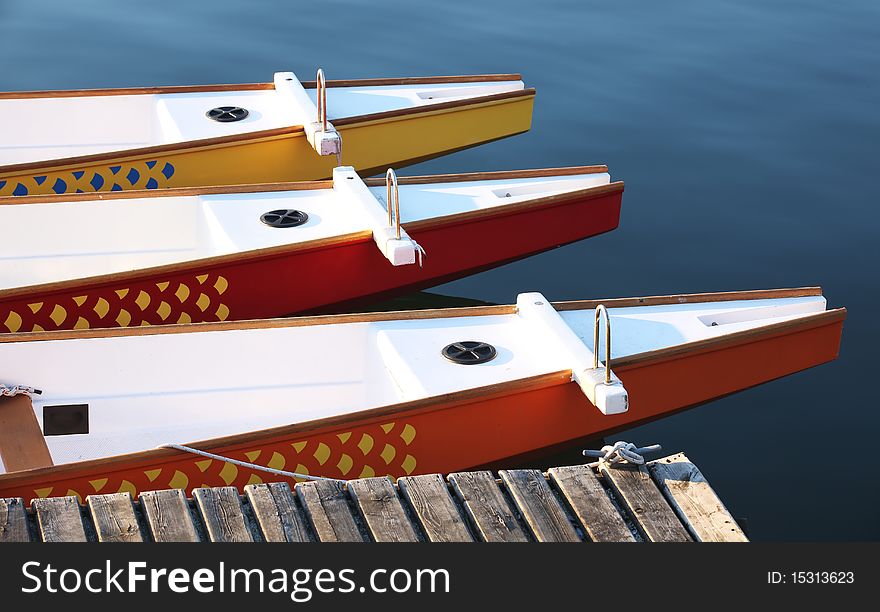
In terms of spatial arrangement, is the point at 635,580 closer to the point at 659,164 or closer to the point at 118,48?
the point at 659,164

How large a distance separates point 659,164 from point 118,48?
15.0 feet

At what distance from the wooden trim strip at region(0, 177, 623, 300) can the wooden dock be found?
88.5 inches

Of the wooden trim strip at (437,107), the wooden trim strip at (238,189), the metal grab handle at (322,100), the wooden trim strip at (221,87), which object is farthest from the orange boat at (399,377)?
the wooden trim strip at (221,87)

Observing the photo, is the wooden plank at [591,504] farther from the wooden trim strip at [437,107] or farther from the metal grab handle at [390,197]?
the wooden trim strip at [437,107]

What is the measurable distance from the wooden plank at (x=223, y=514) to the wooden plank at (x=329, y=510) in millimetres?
203

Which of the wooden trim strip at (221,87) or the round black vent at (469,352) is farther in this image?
the wooden trim strip at (221,87)

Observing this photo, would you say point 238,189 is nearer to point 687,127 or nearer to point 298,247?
point 298,247

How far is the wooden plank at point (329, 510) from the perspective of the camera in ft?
13.0

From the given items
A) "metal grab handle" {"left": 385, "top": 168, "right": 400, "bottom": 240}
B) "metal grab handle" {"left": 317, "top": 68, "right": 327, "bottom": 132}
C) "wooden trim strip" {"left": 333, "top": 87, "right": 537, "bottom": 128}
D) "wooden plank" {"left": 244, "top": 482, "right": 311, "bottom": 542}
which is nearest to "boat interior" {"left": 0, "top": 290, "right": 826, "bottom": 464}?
"metal grab handle" {"left": 385, "top": 168, "right": 400, "bottom": 240}

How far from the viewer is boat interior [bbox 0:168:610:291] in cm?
688

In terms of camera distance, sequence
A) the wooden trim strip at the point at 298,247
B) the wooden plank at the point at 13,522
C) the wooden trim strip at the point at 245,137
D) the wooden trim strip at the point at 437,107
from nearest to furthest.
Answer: the wooden plank at the point at 13,522
the wooden trim strip at the point at 298,247
the wooden trim strip at the point at 245,137
the wooden trim strip at the point at 437,107

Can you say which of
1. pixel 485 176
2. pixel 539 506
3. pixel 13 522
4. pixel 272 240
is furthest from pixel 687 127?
pixel 13 522

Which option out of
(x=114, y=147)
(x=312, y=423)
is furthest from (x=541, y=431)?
(x=114, y=147)

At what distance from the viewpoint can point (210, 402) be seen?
19.3 ft
